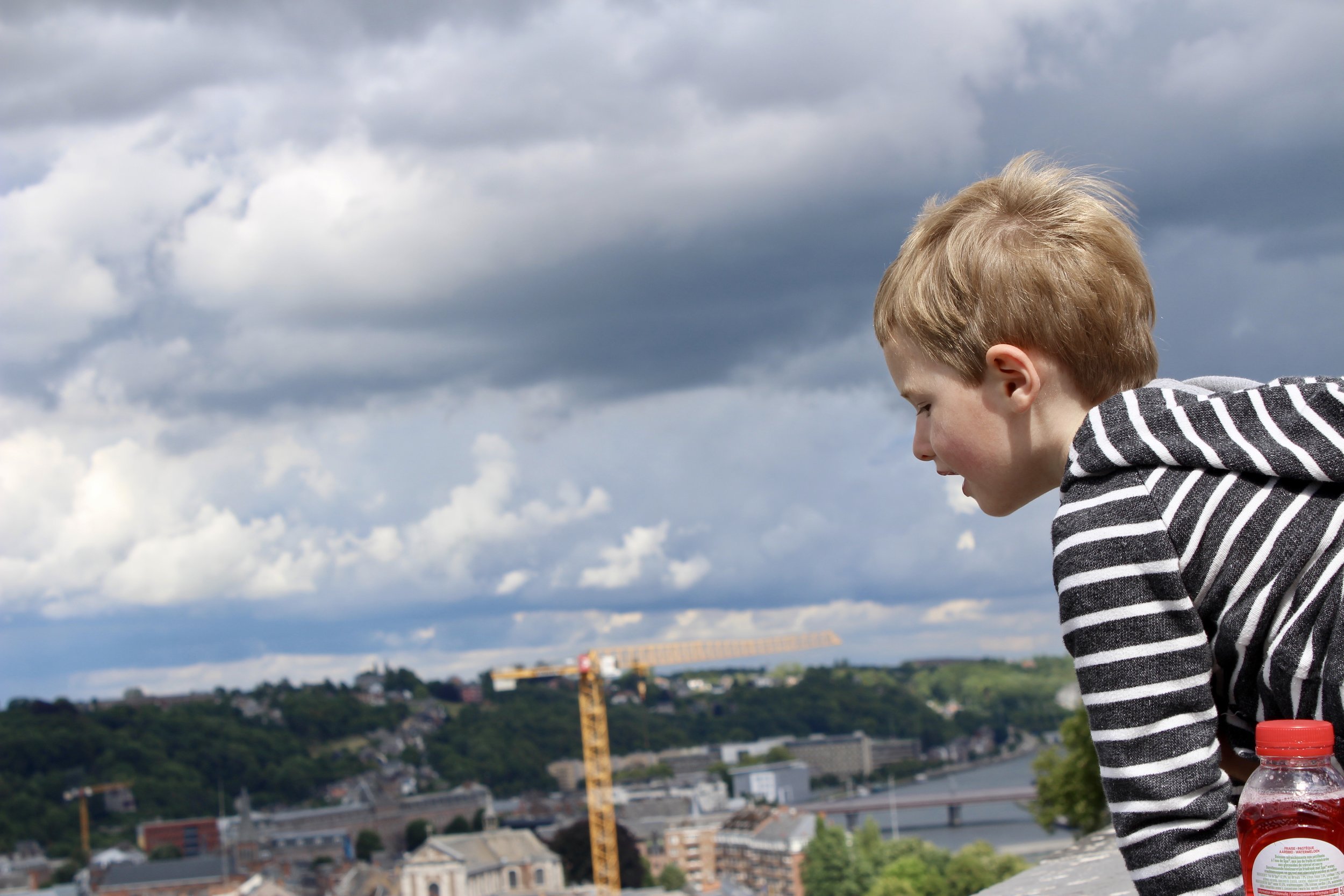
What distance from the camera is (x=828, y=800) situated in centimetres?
6962

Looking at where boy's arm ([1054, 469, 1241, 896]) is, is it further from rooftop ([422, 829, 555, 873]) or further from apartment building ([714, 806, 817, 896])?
rooftop ([422, 829, 555, 873])

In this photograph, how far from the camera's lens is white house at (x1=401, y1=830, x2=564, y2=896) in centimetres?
5262

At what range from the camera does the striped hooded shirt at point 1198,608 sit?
3.20 feet

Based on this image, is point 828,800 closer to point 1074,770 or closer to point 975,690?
point 975,690

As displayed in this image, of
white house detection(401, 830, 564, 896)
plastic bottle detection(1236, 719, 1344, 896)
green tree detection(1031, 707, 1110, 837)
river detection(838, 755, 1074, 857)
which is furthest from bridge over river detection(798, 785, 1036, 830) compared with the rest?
plastic bottle detection(1236, 719, 1344, 896)

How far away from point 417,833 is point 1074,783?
54362 millimetres

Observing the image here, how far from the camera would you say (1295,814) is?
0.92m

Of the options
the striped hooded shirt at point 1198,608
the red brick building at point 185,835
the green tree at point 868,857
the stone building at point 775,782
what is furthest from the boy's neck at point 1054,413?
the stone building at point 775,782

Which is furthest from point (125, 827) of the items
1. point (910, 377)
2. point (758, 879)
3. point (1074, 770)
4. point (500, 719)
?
point (910, 377)

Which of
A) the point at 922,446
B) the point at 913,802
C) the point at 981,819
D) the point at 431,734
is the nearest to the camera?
the point at 922,446

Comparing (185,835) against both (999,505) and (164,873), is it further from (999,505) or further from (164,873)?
(999,505)

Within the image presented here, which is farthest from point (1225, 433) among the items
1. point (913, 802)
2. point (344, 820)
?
point (344, 820)

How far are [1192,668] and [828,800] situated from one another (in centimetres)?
7195

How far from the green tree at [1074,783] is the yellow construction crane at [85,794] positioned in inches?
2283
